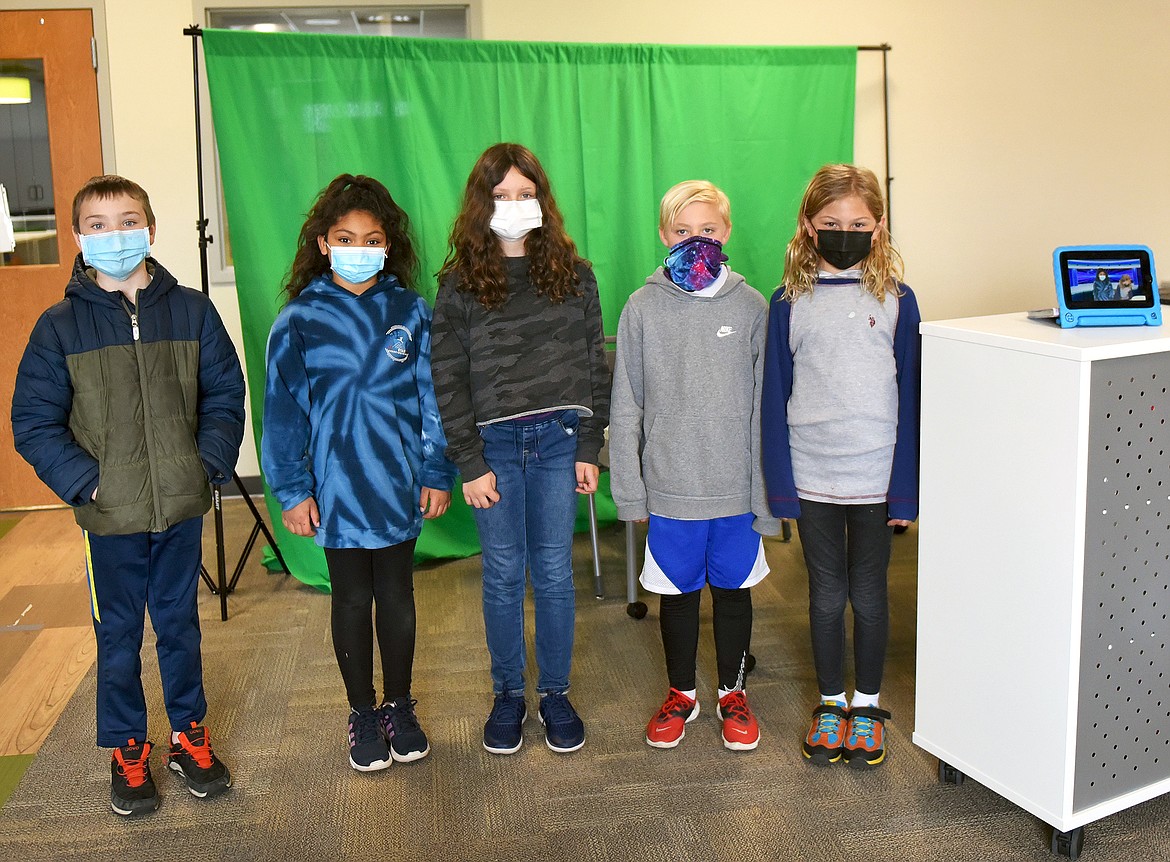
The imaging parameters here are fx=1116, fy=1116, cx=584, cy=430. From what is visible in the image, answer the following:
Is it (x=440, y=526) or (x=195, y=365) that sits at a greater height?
(x=195, y=365)

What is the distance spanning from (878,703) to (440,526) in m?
1.75

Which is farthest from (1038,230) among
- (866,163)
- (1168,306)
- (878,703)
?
(878,703)

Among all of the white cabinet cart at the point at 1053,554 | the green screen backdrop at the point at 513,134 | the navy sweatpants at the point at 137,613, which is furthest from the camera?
the green screen backdrop at the point at 513,134

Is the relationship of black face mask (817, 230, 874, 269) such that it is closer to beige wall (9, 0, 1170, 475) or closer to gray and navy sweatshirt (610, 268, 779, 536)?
gray and navy sweatshirt (610, 268, 779, 536)

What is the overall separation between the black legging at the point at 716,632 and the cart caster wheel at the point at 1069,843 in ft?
2.42

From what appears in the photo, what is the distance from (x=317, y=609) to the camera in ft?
11.1

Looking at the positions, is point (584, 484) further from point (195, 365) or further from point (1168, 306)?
point (1168, 306)

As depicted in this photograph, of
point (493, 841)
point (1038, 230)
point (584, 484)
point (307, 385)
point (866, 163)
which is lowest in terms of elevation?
point (493, 841)

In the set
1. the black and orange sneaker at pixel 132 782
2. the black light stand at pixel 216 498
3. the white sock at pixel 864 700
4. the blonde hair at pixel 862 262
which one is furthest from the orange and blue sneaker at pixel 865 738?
the black light stand at pixel 216 498

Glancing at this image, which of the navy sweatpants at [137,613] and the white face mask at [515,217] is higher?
the white face mask at [515,217]

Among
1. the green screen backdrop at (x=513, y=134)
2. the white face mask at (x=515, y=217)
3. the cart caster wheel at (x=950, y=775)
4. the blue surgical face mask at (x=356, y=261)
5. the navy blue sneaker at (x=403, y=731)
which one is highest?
the green screen backdrop at (x=513, y=134)

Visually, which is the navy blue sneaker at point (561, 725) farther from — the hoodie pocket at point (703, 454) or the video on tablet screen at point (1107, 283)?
the video on tablet screen at point (1107, 283)

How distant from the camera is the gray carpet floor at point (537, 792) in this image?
2105 mm

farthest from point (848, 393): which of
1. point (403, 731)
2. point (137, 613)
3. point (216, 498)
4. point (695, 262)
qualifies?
point (216, 498)
